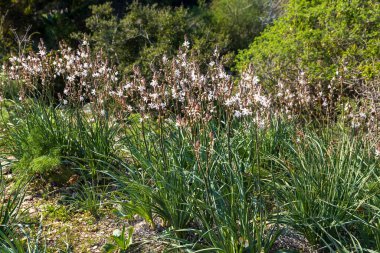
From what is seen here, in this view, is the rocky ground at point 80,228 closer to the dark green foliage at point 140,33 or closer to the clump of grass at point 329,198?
the clump of grass at point 329,198

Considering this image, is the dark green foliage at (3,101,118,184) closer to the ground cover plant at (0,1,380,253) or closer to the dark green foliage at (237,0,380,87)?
the ground cover plant at (0,1,380,253)

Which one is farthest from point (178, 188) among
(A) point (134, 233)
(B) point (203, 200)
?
(A) point (134, 233)

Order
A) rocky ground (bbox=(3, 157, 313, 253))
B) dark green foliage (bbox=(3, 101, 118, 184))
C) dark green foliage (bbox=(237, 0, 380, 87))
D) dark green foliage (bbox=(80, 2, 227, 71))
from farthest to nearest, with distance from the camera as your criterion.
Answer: dark green foliage (bbox=(80, 2, 227, 71)) → dark green foliage (bbox=(237, 0, 380, 87)) → dark green foliage (bbox=(3, 101, 118, 184)) → rocky ground (bbox=(3, 157, 313, 253))

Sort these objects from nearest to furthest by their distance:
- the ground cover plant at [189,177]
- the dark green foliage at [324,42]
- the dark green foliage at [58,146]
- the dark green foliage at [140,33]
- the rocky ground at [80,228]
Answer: the ground cover plant at [189,177] < the rocky ground at [80,228] < the dark green foliage at [58,146] < the dark green foliage at [324,42] < the dark green foliage at [140,33]

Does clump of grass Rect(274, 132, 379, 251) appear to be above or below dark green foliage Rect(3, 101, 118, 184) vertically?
below

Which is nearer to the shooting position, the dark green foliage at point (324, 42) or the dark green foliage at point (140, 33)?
the dark green foliage at point (324, 42)

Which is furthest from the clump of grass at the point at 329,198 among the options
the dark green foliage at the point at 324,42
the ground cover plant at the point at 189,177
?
the dark green foliage at the point at 324,42

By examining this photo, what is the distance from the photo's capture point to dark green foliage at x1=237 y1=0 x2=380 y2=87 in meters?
7.45

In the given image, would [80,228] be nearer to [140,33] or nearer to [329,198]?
[329,198]

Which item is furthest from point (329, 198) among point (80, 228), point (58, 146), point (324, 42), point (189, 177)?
point (324, 42)

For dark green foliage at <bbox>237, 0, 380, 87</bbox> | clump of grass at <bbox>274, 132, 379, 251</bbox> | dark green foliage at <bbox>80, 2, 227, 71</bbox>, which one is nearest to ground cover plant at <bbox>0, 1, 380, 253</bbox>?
clump of grass at <bbox>274, 132, 379, 251</bbox>

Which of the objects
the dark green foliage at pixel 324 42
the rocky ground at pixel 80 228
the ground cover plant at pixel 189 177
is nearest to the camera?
the ground cover plant at pixel 189 177

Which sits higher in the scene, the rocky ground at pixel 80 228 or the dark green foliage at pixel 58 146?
the dark green foliage at pixel 58 146

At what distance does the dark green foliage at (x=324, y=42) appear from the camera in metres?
7.45
